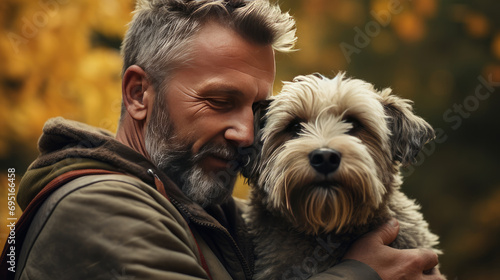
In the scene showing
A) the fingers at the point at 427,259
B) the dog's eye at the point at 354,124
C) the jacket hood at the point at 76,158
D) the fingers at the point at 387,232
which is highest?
the dog's eye at the point at 354,124

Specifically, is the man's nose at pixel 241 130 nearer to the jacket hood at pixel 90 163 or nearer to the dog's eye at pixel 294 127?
the dog's eye at pixel 294 127

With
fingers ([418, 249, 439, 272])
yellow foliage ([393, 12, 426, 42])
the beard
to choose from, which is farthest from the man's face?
yellow foliage ([393, 12, 426, 42])

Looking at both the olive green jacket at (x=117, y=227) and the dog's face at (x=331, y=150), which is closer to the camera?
the olive green jacket at (x=117, y=227)

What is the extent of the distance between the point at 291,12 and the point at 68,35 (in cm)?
236

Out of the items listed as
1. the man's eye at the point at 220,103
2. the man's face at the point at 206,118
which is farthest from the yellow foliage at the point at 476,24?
the man's eye at the point at 220,103

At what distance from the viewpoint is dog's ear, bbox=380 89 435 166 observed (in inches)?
125

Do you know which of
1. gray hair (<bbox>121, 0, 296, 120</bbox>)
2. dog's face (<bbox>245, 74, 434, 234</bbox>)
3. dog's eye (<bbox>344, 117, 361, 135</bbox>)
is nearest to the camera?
dog's face (<bbox>245, 74, 434, 234</bbox>)

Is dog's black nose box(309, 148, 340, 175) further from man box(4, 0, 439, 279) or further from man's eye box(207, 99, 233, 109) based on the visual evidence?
man's eye box(207, 99, 233, 109)

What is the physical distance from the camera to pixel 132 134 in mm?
3336

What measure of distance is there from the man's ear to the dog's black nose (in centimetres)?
109

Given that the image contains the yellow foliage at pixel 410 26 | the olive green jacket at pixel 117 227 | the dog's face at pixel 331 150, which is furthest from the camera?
the yellow foliage at pixel 410 26

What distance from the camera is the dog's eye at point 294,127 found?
314 centimetres

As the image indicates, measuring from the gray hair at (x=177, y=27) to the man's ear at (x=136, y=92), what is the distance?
0.04 metres

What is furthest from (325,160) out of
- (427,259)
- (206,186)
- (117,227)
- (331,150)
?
(117,227)
